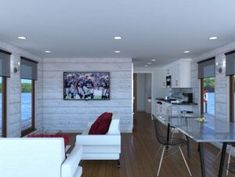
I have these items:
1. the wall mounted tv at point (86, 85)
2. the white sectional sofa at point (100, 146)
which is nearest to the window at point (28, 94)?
the wall mounted tv at point (86, 85)

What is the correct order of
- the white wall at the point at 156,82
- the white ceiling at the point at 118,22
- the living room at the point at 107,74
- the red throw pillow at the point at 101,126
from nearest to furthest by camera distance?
the white ceiling at the point at 118,22, the living room at the point at 107,74, the red throw pillow at the point at 101,126, the white wall at the point at 156,82

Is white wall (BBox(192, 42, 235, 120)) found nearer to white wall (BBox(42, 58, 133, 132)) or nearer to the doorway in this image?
white wall (BBox(42, 58, 133, 132))

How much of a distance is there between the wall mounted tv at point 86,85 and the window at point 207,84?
9.23ft

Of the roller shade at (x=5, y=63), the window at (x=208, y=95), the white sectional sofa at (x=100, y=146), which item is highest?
the roller shade at (x=5, y=63)

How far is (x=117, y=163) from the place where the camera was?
4.59 metres

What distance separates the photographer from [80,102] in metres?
7.80

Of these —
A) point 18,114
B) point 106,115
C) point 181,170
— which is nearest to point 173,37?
point 106,115

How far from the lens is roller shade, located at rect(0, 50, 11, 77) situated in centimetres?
501

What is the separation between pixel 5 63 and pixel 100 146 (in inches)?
105

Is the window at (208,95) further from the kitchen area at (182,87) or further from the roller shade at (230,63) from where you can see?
the roller shade at (230,63)

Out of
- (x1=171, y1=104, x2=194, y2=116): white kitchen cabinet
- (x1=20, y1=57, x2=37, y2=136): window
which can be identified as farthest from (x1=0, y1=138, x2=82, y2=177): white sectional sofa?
(x1=171, y1=104, x2=194, y2=116): white kitchen cabinet

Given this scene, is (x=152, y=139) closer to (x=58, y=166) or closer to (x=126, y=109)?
(x=126, y=109)

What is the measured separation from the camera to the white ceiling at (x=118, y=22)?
292 cm

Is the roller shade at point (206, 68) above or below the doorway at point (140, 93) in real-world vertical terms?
above
